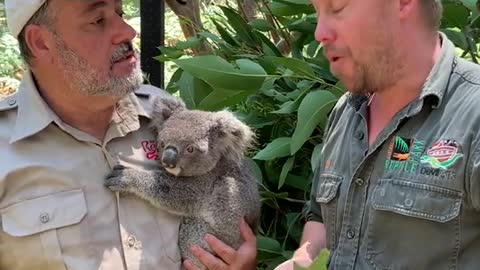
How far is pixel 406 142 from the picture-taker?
1.71m

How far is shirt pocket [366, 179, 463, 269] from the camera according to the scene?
1.61 metres

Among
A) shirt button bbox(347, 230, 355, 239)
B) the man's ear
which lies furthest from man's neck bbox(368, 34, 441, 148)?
the man's ear

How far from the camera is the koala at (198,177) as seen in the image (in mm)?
2197

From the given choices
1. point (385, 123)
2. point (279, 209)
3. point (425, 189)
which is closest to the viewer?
point (425, 189)

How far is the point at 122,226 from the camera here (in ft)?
7.17

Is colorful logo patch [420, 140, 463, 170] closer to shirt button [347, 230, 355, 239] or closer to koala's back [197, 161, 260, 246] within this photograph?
shirt button [347, 230, 355, 239]

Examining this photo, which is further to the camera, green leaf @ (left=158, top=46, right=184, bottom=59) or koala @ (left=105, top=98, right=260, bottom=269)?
green leaf @ (left=158, top=46, right=184, bottom=59)

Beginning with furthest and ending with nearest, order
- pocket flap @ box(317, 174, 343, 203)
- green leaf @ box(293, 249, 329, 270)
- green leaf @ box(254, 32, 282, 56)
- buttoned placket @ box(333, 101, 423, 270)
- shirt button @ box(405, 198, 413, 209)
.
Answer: green leaf @ box(254, 32, 282, 56)
pocket flap @ box(317, 174, 343, 203)
buttoned placket @ box(333, 101, 423, 270)
shirt button @ box(405, 198, 413, 209)
green leaf @ box(293, 249, 329, 270)

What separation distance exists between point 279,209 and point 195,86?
515 mm

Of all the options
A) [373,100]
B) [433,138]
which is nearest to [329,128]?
[373,100]

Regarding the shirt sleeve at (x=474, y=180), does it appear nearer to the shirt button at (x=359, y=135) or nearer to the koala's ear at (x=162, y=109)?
the shirt button at (x=359, y=135)

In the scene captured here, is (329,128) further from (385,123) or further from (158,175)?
(158,175)

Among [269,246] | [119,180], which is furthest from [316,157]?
[119,180]

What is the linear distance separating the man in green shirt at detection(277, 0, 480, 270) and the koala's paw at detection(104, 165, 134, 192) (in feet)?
2.06
